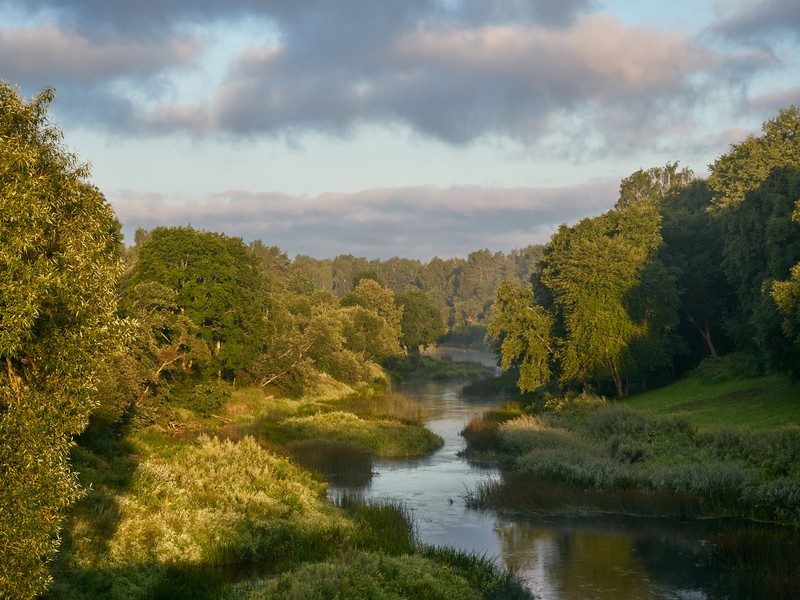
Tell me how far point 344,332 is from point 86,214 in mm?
87814

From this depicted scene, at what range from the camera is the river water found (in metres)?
23.7

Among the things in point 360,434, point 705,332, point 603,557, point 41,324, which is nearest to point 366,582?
point 41,324

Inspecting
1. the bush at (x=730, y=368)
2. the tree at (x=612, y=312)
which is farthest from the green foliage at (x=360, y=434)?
the bush at (x=730, y=368)

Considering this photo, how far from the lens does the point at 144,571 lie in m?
22.6

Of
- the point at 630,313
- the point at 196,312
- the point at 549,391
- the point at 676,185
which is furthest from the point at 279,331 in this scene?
the point at 676,185

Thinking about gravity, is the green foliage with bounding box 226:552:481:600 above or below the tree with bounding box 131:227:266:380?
below

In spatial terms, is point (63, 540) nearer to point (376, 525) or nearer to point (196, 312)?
point (376, 525)

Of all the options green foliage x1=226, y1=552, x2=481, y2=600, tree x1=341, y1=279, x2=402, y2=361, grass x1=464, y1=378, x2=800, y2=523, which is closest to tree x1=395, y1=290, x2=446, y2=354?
tree x1=341, y1=279, x2=402, y2=361

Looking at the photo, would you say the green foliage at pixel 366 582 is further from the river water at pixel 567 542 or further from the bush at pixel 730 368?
the bush at pixel 730 368

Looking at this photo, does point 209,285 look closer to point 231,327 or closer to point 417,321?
point 231,327

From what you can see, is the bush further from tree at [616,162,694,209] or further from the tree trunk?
tree at [616,162,694,209]

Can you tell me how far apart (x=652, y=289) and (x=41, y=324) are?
5708 cm

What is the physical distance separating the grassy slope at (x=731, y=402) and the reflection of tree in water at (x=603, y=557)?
39.8 feet

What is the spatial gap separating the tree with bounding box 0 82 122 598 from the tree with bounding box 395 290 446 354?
12438cm
